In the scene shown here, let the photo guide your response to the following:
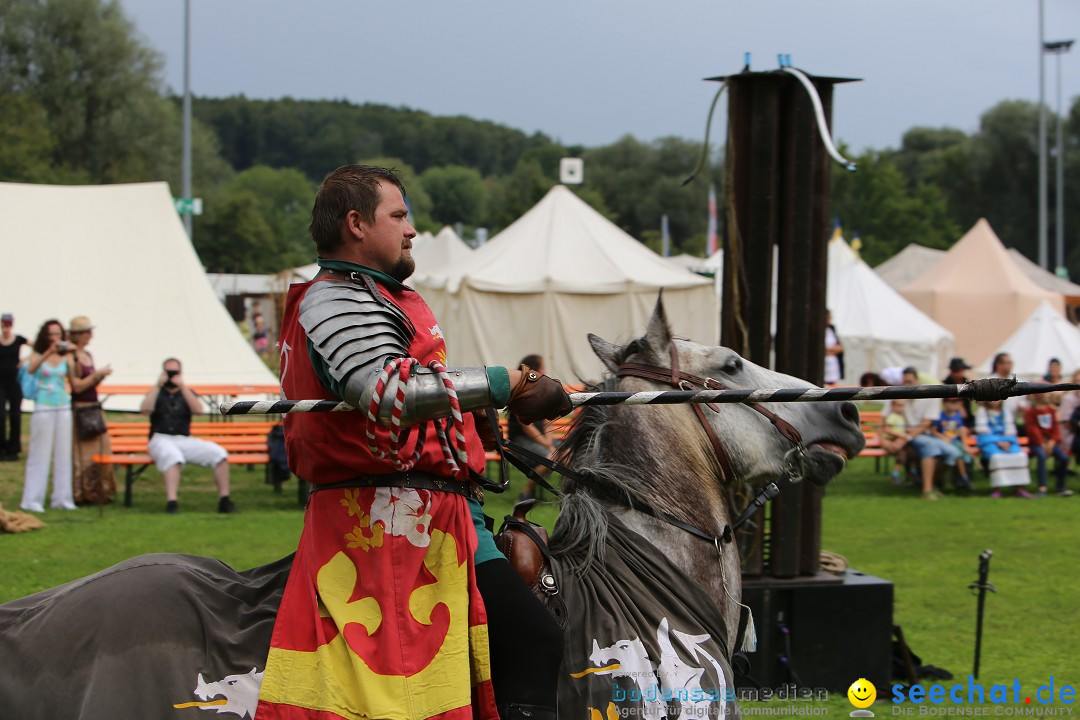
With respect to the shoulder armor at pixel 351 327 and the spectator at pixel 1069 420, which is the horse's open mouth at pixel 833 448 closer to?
the shoulder armor at pixel 351 327

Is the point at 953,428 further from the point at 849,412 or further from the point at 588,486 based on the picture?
the point at 588,486

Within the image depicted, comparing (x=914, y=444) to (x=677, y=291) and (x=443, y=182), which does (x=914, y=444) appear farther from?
(x=443, y=182)

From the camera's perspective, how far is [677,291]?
19.5 meters

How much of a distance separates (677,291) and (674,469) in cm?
1603

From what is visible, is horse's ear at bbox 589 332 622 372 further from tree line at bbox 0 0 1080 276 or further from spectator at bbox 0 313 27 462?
spectator at bbox 0 313 27 462

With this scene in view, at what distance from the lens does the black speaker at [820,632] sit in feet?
19.5

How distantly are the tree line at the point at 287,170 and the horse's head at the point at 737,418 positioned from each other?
4.05 metres

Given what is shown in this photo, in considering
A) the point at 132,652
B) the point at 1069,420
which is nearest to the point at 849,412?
the point at 132,652

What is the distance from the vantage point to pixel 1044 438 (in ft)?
46.5

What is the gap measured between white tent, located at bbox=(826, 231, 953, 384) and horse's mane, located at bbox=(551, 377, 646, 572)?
1981 centimetres

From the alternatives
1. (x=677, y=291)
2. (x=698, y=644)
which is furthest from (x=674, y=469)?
(x=677, y=291)

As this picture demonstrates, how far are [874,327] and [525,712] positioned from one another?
71.0 ft

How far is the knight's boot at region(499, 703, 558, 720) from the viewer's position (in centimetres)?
298

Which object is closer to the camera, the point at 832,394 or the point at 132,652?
the point at 132,652
